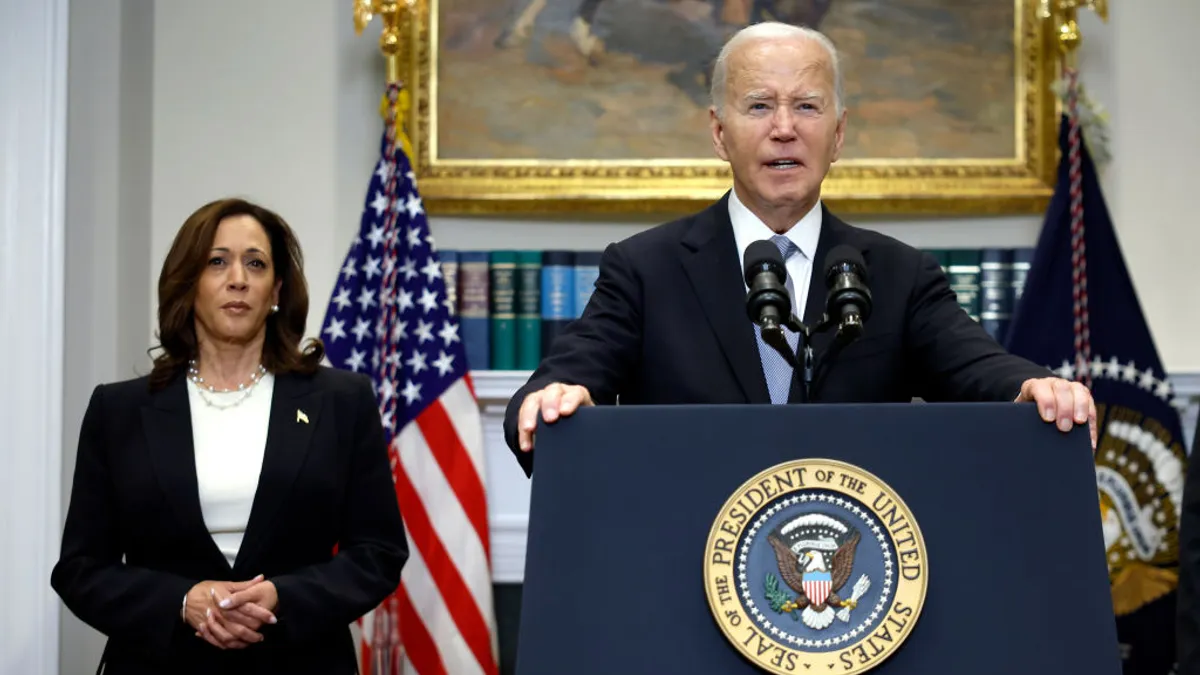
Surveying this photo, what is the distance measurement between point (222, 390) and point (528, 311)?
1753 millimetres

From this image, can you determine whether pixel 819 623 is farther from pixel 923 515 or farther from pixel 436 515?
pixel 436 515

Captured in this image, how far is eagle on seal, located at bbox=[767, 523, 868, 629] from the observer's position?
1.63m

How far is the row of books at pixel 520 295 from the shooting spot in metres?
4.94

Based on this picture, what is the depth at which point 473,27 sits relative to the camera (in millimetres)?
5113

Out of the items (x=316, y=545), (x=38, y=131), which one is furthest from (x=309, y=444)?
(x=38, y=131)

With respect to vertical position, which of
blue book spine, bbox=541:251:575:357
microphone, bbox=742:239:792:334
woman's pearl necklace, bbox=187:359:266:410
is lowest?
woman's pearl necklace, bbox=187:359:266:410

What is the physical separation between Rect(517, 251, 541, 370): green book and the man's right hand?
3.10m

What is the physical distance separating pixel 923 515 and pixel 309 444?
76.5 inches

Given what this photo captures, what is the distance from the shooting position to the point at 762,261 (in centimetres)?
193

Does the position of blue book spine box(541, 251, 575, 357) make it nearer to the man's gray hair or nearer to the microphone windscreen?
the man's gray hair

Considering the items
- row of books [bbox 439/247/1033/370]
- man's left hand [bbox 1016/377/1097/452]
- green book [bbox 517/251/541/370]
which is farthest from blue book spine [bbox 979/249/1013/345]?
man's left hand [bbox 1016/377/1097/452]

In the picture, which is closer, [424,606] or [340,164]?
[424,606]

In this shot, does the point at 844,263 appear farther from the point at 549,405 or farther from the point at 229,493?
the point at 229,493

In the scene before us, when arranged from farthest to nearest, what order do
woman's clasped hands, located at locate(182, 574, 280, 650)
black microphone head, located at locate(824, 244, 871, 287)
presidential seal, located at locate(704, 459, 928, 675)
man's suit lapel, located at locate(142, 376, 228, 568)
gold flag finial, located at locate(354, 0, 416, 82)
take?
gold flag finial, located at locate(354, 0, 416, 82)
man's suit lapel, located at locate(142, 376, 228, 568)
woman's clasped hands, located at locate(182, 574, 280, 650)
black microphone head, located at locate(824, 244, 871, 287)
presidential seal, located at locate(704, 459, 928, 675)
